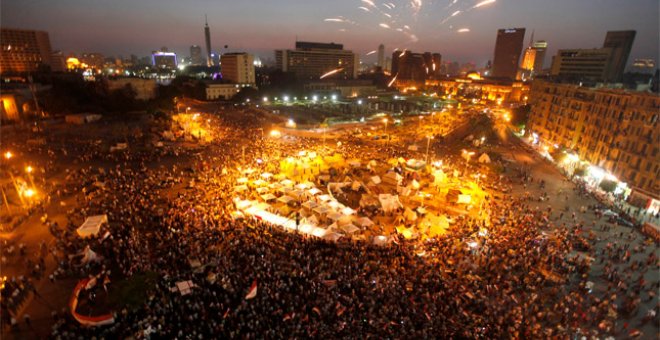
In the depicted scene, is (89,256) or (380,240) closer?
(89,256)

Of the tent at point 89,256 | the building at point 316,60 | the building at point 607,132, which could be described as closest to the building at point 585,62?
the building at point 607,132

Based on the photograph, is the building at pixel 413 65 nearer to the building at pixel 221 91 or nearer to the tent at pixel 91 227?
the building at pixel 221 91

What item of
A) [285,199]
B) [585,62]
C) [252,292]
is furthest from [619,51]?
[252,292]

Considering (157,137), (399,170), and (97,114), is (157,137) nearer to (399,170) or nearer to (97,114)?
(97,114)

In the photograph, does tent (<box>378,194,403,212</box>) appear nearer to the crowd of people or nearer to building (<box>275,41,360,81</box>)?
the crowd of people

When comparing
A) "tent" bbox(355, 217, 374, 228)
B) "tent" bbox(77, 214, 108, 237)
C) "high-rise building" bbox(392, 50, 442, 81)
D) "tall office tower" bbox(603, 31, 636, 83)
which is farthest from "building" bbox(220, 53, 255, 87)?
"tall office tower" bbox(603, 31, 636, 83)

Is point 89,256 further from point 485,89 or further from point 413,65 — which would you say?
point 413,65
